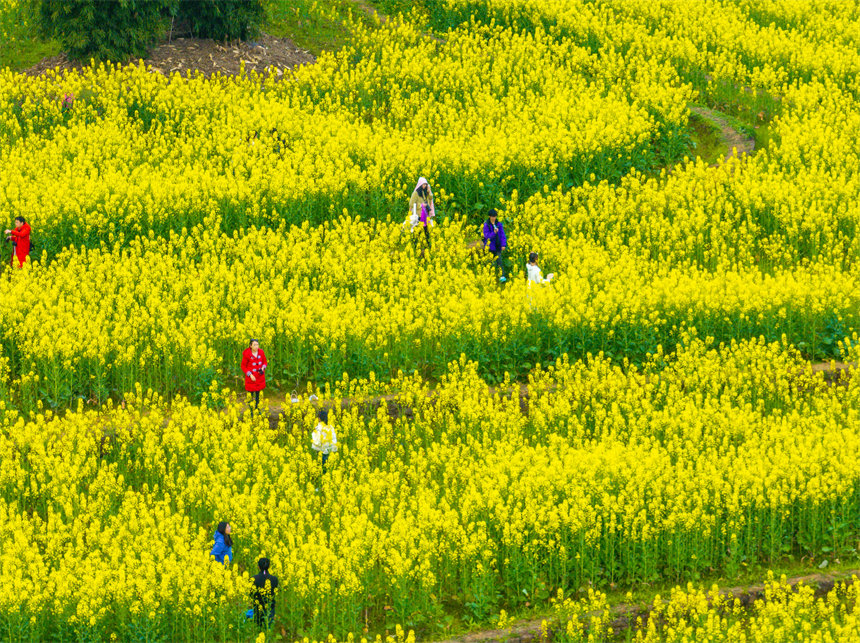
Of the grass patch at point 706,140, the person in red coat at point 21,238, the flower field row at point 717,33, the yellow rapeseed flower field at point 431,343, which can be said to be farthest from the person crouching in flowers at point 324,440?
the flower field row at point 717,33

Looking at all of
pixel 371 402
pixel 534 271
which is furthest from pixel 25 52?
pixel 371 402

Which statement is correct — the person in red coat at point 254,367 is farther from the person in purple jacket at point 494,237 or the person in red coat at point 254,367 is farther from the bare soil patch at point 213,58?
the bare soil patch at point 213,58

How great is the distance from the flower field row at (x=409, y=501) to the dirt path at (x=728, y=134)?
1385 centimetres

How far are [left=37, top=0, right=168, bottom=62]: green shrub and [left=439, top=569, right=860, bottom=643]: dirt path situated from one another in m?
26.4

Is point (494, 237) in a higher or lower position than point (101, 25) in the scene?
lower

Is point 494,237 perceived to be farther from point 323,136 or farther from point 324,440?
point 324,440

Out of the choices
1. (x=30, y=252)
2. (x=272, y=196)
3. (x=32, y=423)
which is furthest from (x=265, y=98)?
(x=32, y=423)

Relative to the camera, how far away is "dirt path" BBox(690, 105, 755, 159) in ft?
128

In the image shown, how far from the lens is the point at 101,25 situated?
4088 cm

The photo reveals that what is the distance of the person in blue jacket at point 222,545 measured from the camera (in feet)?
67.9

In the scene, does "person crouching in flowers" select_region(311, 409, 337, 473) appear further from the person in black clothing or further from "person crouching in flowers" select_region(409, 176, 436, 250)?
"person crouching in flowers" select_region(409, 176, 436, 250)

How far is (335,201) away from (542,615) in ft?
53.4

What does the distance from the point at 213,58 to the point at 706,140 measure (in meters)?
16.2

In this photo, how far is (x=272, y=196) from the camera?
34188mm
